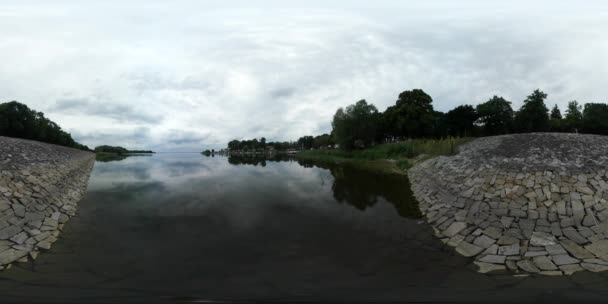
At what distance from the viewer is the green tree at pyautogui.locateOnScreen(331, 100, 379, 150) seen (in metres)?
45.0

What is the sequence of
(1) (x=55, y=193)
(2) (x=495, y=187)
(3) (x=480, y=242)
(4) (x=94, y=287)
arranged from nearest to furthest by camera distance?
(4) (x=94, y=287) < (3) (x=480, y=242) < (2) (x=495, y=187) < (1) (x=55, y=193)

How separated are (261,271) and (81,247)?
5.15 m

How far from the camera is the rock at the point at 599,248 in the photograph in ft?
18.0

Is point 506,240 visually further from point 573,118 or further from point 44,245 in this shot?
point 573,118

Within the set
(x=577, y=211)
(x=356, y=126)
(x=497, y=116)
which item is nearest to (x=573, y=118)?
(x=497, y=116)

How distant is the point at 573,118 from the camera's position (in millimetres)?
44469

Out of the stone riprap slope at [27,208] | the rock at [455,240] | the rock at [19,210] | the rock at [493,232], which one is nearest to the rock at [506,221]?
the rock at [493,232]

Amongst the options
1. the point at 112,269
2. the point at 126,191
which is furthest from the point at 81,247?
the point at 126,191

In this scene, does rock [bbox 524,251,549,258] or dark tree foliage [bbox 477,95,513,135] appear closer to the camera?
rock [bbox 524,251,549,258]

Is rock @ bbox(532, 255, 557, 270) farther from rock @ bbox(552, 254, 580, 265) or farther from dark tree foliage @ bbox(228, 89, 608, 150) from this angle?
dark tree foliage @ bbox(228, 89, 608, 150)

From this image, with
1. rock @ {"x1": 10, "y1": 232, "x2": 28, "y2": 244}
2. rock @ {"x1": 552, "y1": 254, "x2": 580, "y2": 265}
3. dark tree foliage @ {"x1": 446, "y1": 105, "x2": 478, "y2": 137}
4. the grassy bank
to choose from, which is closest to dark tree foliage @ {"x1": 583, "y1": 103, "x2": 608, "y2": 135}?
dark tree foliage @ {"x1": 446, "y1": 105, "x2": 478, "y2": 137}

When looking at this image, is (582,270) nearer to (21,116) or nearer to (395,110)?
(395,110)

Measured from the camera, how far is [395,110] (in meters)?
43.4

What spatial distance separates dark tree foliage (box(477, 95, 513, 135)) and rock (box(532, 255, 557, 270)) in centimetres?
4375
